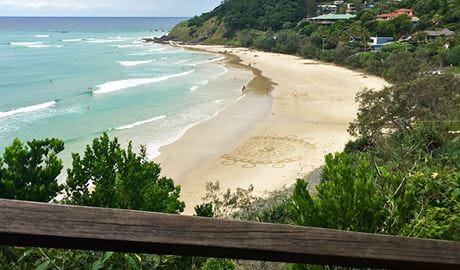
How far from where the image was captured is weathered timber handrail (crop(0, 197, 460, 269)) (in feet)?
3.52

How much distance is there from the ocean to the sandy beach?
148cm

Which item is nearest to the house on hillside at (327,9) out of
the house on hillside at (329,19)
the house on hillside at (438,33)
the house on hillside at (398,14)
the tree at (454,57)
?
the house on hillside at (329,19)

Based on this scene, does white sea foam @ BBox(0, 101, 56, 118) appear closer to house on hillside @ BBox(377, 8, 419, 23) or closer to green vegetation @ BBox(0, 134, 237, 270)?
green vegetation @ BBox(0, 134, 237, 270)

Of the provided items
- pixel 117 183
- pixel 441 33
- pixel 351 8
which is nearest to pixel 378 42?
pixel 441 33

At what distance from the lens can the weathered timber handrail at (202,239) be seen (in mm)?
1074

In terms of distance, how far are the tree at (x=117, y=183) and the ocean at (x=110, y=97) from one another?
11396 mm

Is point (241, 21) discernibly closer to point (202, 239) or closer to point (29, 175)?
point (29, 175)

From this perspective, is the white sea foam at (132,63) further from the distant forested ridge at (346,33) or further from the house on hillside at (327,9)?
the house on hillside at (327,9)

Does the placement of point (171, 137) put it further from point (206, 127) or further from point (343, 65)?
point (343, 65)

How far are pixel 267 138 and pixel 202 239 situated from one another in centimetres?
2441

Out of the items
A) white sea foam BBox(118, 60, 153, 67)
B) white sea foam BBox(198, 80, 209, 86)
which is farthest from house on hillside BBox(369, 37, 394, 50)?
white sea foam BBox(118, 60, 153, 67)

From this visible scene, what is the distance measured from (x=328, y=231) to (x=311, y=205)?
6.37m

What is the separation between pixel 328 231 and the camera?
1.19m

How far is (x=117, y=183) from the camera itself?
29.8 ft
